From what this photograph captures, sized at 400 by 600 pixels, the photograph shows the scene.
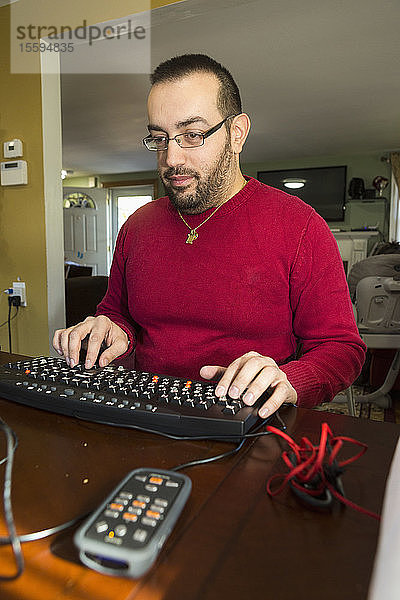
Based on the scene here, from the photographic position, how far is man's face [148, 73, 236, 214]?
0.94 meters

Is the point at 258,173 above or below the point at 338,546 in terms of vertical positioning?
above

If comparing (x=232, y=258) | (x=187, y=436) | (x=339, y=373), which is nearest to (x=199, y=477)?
(x=187, y=436)

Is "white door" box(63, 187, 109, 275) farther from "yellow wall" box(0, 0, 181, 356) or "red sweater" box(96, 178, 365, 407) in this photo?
"red sweater" box(96, 178, 365, 407)

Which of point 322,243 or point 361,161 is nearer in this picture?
point 322,243

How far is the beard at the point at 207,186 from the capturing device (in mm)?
1021

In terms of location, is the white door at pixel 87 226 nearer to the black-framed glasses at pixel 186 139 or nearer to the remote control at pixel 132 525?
the black-framed glasses at pixel 186 139

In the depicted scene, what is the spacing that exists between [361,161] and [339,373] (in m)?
6.71

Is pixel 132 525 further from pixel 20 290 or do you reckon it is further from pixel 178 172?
pixel 20 290

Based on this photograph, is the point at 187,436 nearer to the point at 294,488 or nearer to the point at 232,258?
the point at 294,488

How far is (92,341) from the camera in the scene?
0.81 meters

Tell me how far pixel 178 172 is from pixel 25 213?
4.63 ft

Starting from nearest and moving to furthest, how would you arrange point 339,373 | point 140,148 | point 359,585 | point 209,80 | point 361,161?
point 359,585
point 339,373
point 209,80
point 140,148
point 361,161

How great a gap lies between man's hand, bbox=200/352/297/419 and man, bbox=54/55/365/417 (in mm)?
236

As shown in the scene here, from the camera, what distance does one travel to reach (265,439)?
0.53 metres
